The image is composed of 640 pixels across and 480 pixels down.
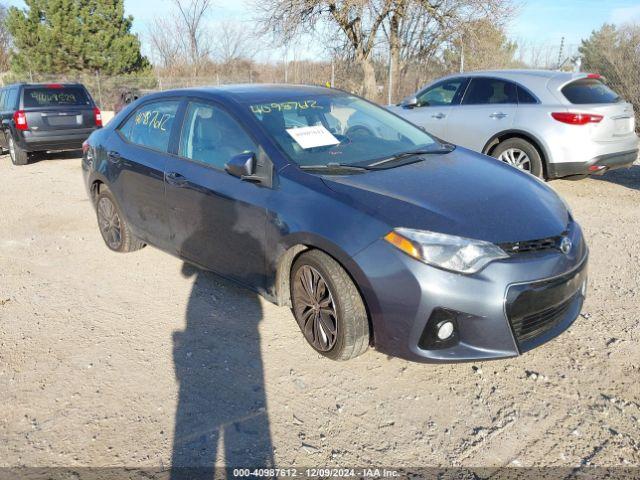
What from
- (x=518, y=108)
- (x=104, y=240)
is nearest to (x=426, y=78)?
(x=518, y=108)

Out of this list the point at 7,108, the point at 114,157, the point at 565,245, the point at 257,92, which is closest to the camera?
the point at 565,245

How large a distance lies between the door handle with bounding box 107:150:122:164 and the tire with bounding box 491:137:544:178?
14.8 ft

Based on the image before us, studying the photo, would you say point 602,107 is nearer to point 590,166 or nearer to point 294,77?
point 590,166

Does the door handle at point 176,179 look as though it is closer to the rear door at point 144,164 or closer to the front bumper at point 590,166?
the rear door at point 144,164

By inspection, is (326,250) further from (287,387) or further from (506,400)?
(506,400)

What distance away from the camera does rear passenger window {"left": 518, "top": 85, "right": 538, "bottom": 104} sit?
21.8 ft

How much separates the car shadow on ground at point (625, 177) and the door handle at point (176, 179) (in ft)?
21.0

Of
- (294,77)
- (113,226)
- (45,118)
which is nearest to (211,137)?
(113,226)

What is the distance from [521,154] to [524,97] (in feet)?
2.42

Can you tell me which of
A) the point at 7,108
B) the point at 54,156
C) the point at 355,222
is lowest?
the point at 54,156

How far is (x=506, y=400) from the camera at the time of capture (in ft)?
9.12

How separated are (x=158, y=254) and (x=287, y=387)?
2.65 meters

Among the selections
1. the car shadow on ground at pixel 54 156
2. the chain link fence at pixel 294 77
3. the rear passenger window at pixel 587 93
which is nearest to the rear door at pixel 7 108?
the car shadow on ground at pixel 54 156

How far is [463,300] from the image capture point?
2.55m
